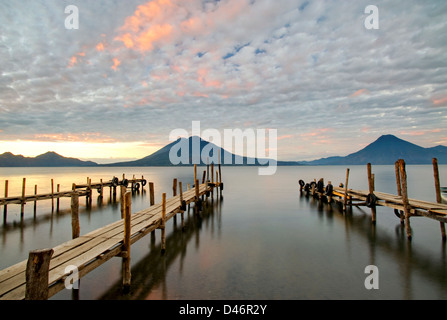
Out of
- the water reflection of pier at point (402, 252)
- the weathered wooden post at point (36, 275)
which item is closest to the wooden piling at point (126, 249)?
the weathered wooden post at point (36, 275)

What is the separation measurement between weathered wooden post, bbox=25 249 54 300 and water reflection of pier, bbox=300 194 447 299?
378 inches

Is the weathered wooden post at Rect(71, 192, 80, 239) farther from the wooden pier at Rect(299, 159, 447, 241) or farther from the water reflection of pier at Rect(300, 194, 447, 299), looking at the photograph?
the wooden pier at Rect(299, 159, 447, 241)

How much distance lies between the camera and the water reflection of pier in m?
8.64

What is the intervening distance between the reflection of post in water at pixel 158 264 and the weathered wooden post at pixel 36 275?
3.06 meters

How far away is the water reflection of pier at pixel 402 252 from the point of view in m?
8.64

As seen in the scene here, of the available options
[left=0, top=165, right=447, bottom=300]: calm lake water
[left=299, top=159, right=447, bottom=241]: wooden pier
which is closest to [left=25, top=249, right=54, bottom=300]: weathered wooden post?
[left=0, top=165, right=447, bottom=300]: calm lake water

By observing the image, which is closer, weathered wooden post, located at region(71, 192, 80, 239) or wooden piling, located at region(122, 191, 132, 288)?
wooden piling, located at region(122, 191, 132, 288)

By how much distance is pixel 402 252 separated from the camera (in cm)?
1131

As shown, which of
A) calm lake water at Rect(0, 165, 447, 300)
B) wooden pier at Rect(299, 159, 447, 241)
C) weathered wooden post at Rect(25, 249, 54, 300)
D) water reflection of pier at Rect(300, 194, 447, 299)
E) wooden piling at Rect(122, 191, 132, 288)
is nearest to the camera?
weathered wooden post at Rect(25, 249, 54, 300)

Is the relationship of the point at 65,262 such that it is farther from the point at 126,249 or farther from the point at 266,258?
the point at 266,258

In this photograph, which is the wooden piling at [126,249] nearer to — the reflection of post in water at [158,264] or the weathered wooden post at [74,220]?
the reflection of post in water at [158,264]

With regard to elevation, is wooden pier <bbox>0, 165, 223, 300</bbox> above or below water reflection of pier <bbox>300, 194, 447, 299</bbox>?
above

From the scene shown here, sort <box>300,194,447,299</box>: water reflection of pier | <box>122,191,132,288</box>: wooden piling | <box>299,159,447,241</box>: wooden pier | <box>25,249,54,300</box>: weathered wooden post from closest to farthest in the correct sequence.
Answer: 1. <box>25,249,54,300</box>: weathered wooden post
2. <box>122,191,132,288</box>: wooden piling
3. <box>300,194,447,299</box>: water reflection of pier
4. <box>299,159,447,241</box>: wooden pier
